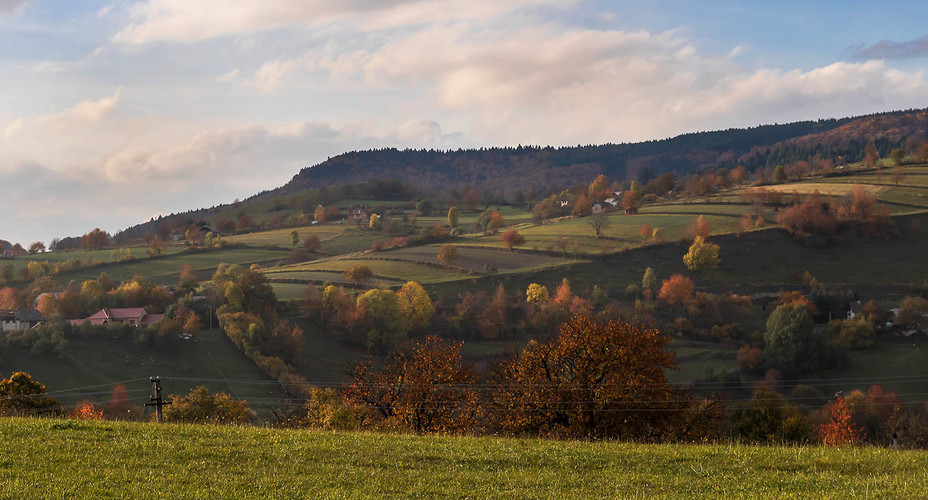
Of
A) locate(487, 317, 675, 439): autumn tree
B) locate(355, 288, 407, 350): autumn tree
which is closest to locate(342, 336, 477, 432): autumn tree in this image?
locate(487, 317, 675, 439): autumn tree

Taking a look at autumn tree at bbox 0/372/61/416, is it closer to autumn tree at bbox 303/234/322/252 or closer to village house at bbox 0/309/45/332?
village house at bbox 0/309/45/332

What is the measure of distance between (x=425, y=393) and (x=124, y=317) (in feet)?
283

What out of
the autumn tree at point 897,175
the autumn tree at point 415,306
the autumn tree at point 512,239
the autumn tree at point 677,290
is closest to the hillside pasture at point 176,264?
the autumn tree at point 512,239

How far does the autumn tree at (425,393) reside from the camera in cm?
4703

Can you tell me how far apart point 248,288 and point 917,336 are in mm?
89695

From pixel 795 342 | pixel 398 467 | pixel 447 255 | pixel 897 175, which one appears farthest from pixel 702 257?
pixel 398 467

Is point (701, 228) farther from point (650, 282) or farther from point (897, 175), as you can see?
point (897, 175)

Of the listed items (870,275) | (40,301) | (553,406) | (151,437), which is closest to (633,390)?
(553,406)

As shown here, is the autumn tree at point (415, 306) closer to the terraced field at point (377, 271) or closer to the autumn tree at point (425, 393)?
the terraced field at point (377, 271)

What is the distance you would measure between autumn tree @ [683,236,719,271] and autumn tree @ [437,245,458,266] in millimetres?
40564

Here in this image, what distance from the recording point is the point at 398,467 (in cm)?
2058

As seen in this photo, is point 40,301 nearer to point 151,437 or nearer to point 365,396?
point 365,396

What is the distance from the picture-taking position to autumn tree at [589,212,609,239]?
167 m

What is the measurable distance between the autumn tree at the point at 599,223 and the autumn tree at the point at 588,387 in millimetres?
116016
